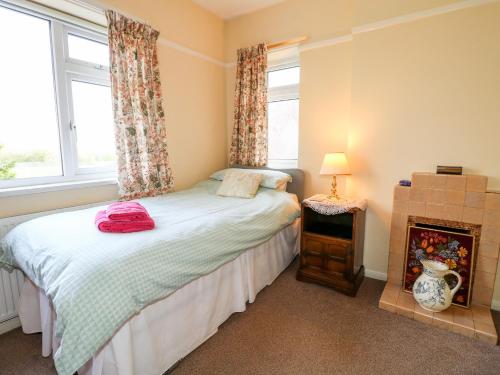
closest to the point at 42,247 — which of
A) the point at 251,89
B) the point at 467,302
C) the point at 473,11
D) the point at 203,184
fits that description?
the point at 203,184

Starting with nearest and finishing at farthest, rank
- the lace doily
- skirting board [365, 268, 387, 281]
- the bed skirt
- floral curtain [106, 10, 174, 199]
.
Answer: the bed skirt
the lace doily
floral curtain [106, 10, 174, 199]
skirting board [365, 268, 387, 281]

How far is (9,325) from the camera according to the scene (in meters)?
1.77

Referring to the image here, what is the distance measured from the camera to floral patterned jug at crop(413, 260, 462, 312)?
179 cm

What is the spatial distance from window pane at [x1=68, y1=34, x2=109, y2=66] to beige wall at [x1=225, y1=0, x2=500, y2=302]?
1.86 meters

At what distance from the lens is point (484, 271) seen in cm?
189

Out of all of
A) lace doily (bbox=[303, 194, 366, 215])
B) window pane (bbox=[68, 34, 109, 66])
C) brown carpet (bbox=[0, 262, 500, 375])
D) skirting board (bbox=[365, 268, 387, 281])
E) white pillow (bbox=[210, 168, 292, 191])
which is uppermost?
window pane (bbox=[68, 34, 109, 66])

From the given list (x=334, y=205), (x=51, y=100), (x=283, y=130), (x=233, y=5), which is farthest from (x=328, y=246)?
(x=233, y=5)

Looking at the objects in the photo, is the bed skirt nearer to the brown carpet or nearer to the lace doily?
the brown carpet

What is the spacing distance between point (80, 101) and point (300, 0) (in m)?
2.46

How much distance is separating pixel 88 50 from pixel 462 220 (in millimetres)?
3396

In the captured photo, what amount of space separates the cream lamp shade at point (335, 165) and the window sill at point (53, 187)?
1946 millimetres

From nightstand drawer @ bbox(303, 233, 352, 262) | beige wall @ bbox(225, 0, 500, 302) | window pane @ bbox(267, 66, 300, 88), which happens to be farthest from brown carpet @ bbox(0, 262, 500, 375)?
window pane @ bbox(267, 66, 300, 88)

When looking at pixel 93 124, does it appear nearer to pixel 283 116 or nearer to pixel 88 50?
pixel 88 50

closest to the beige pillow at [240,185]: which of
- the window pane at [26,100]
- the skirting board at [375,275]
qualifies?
the skirting board at [375,275]
